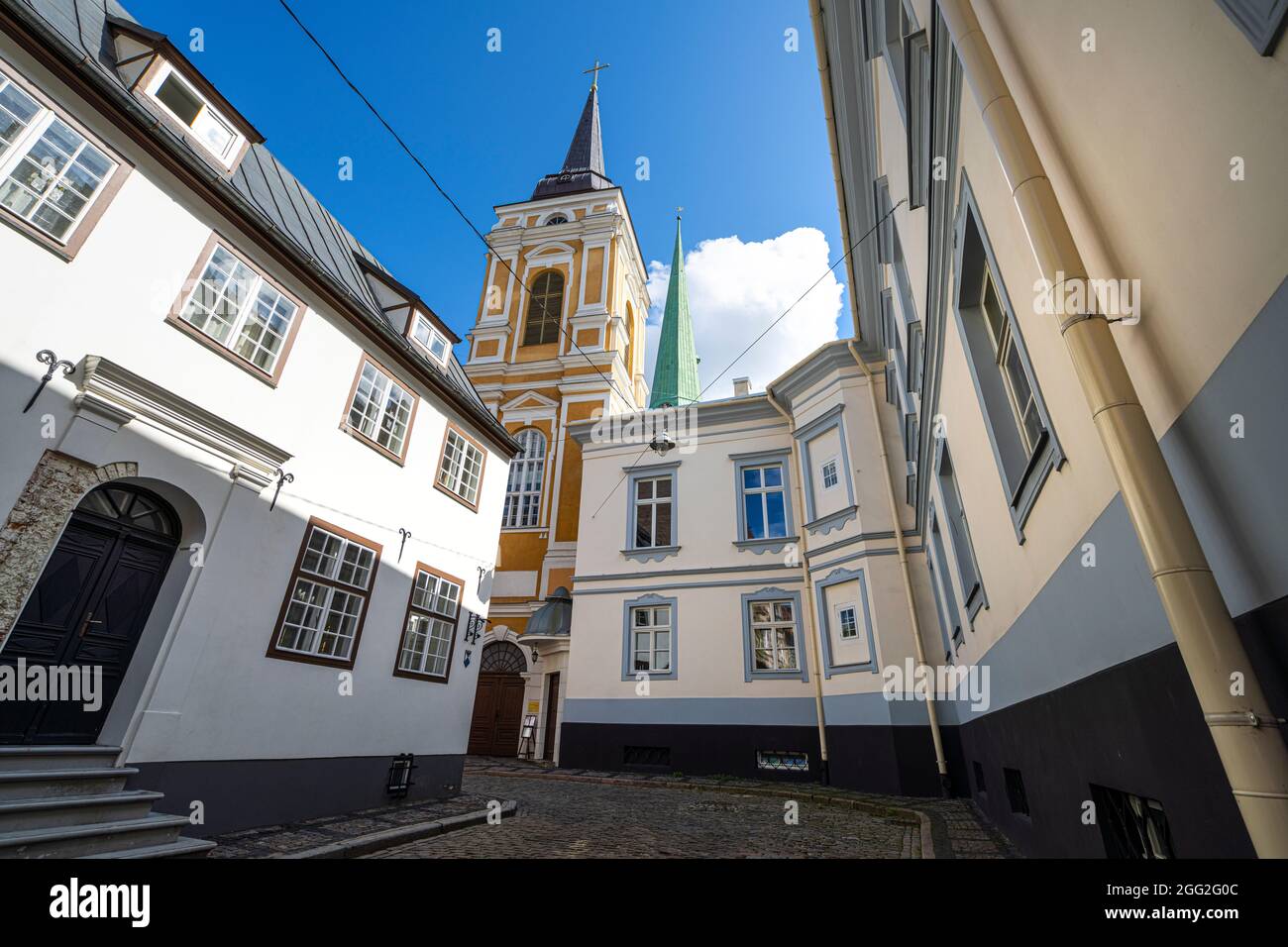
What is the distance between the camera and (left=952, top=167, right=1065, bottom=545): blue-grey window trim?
138 inches

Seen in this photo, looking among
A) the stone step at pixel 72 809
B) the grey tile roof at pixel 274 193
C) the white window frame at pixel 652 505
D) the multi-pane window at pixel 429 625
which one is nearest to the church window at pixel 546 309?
the white window frame at pixel 652 505

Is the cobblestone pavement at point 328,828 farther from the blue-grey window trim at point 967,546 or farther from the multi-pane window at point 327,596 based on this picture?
the blue-grey window trim at point 967,546

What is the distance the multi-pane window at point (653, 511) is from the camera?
690 inches

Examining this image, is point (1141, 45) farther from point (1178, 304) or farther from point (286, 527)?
point (286, 527)

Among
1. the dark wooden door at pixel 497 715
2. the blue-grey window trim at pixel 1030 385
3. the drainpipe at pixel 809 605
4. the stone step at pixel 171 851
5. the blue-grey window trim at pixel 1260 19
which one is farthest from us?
the dark wooden door at pixel 497 715

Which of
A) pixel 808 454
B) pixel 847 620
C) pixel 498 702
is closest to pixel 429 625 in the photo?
pixel 847 620

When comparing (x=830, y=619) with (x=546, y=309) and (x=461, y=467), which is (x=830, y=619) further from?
(x=546, y=309)

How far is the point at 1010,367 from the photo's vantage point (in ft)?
15.8

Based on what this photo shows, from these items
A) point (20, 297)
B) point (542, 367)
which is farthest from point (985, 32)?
point (542, 367)

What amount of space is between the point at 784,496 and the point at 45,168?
1513 centimetres

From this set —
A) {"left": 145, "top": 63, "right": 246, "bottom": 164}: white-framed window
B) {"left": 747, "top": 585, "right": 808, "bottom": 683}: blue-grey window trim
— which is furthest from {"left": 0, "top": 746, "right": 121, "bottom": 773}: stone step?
{"left": 747, "top": 585, "right": 808, "bottom": 683}: blue-grey window trim

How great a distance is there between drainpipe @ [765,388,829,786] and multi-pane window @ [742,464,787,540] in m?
0.56

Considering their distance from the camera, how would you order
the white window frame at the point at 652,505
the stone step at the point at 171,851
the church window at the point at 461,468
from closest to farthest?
1. the stone step at the point at 171,851
2. the church window at the point at 461,468
3. the white window frame at the point at 652,505

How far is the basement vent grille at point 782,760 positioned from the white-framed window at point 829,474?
6629mm
